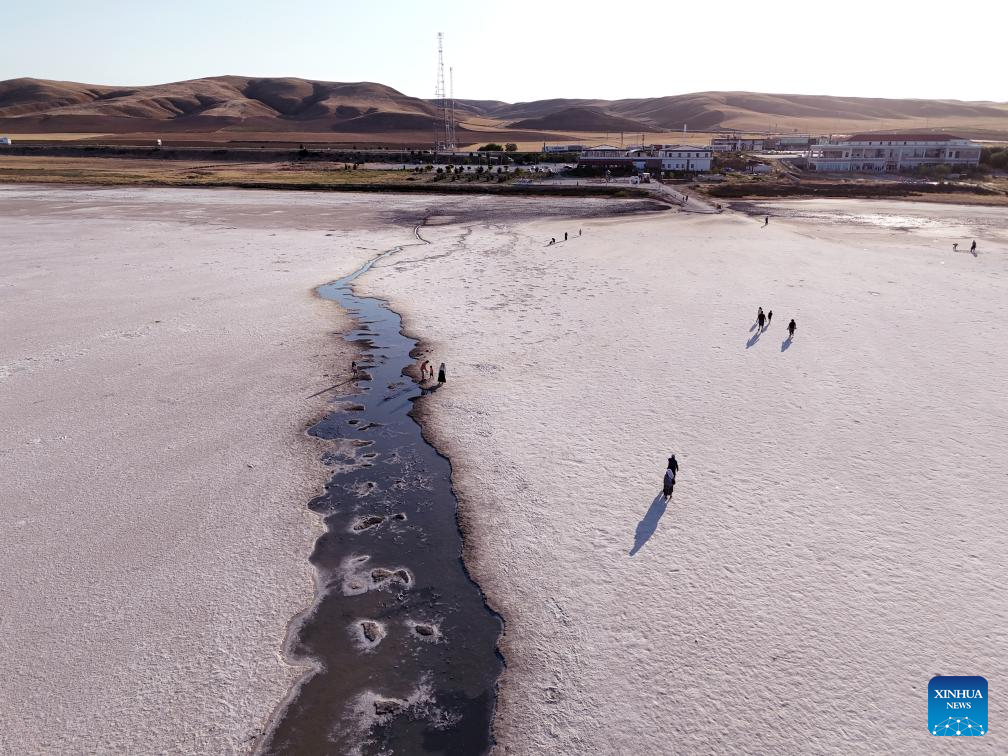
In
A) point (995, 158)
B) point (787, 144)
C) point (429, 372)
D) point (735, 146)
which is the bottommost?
point (429, 372)

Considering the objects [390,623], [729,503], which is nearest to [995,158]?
[729,503]

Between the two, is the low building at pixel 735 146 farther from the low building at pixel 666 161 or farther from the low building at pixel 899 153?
the low building at pixel 666 161

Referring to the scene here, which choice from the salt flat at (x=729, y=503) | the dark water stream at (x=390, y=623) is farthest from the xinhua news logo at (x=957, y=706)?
the dark water stream at (x=390, y=623)

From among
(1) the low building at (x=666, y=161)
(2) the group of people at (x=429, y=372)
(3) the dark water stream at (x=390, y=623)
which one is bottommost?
(3) the dark water stream at (x=390, y=623)

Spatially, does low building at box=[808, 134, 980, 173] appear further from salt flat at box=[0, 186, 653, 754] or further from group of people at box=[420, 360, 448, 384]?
group of people at box=[420, 360, 448, 384]

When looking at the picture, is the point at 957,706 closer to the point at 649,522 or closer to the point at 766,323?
the point at 649,522

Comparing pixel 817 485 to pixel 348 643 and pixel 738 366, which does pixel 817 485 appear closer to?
pixel 738 366

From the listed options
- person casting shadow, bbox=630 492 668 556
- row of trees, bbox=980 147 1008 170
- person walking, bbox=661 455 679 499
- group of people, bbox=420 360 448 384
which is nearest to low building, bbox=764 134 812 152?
row of trees, bbox=980 147 1008 170

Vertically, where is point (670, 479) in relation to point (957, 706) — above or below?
above
